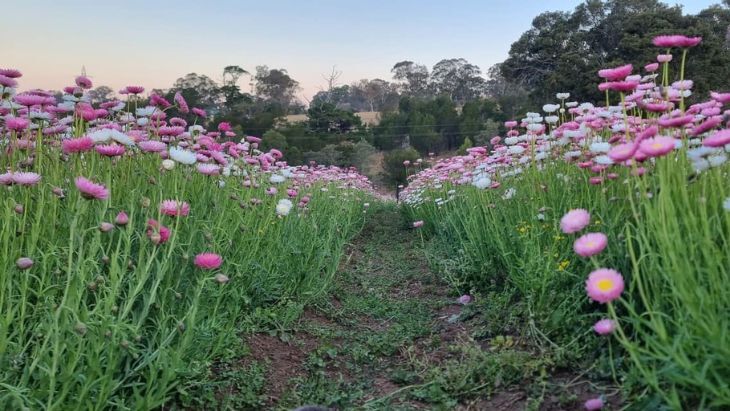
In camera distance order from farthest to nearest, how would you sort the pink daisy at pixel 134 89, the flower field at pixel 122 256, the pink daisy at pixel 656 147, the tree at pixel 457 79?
the tree at pixel 457 79 < the pink daisy at pixel 134 89 < the flower field at pixel 122 256 < the pink daisy at pixel 656 147

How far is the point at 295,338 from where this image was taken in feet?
9.45

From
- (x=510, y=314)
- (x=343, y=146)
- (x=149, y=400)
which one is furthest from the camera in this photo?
(x=343, y=146)

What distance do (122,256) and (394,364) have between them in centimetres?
143

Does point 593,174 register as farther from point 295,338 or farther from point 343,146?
point 343,146

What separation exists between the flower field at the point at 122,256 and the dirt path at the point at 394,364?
216mm

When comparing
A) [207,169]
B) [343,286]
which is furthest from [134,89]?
[343,286]

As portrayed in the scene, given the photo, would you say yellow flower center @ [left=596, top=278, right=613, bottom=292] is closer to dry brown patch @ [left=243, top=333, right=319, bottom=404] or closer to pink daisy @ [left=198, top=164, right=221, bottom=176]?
dry brown patch @ [left=243, top=333, right=319, bottom=404]

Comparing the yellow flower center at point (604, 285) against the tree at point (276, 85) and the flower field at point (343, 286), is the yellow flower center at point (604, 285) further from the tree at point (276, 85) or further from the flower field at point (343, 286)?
the tree at point (276, 85)

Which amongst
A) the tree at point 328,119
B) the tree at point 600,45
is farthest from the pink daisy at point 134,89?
the tree at point 328,119

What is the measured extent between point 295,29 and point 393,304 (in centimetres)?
1861

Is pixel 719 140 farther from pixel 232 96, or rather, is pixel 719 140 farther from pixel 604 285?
pixel 232 96

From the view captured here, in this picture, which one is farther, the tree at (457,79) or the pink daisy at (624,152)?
the tree at (457,79)

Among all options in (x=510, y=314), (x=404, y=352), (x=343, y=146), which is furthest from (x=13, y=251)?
(x=343, y=146)

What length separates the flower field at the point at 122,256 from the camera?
1553 millimetres
